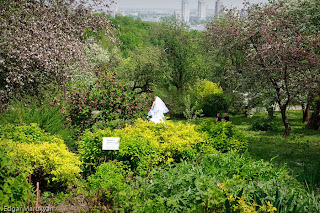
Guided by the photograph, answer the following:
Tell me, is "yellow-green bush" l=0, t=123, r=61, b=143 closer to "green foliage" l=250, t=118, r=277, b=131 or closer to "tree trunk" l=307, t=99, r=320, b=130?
"green foliage" l=250, t=118, r=277, b=131

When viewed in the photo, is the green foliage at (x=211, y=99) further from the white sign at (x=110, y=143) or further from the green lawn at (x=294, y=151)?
the white sign at (x=110, y=143)

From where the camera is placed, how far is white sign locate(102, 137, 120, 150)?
585 centimetres

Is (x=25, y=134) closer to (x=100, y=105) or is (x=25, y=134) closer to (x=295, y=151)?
(x=100, y=105)

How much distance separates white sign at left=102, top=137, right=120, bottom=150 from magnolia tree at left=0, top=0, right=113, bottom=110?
4.77 metres

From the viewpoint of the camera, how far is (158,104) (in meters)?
11.9

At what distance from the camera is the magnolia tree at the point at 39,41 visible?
9383mm

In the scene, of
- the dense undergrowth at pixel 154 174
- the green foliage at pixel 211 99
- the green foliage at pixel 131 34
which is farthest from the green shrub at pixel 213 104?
the green foliage at pixel 131 34

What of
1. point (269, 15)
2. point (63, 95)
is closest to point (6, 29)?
point (63, 95)

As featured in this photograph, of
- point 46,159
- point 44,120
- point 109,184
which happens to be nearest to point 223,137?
point 109,184

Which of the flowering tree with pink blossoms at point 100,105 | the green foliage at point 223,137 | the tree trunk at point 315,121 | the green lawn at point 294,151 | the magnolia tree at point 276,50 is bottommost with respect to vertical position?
the green lawn at point 294,151

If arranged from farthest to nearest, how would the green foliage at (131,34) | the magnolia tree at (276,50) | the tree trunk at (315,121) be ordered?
the green foliage at (131,34) < the tree trunk at (315,121) < the magnolia tree at (276,50)

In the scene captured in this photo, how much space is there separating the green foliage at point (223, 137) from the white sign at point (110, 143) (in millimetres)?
2256

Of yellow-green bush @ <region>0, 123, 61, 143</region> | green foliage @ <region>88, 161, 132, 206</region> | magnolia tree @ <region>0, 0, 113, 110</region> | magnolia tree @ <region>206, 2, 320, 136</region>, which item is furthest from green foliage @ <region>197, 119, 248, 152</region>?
magnolia tree @ <region>0, 0, 113, 110</region>

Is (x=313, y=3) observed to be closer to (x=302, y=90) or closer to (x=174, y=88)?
(x=302, y=90)
